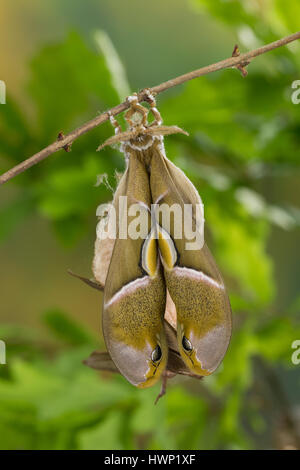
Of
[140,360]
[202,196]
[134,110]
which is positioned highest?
[202,196]

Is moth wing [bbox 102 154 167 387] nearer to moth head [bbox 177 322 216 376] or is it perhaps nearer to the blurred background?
moth head [bbox 177 322 216 376]

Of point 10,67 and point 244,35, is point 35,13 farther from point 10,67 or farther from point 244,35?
point 244,35

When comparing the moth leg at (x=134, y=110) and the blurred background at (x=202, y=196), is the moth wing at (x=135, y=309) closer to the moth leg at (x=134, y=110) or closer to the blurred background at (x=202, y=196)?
the moth leg at (x=134, y=110)

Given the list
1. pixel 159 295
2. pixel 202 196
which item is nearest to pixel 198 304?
pixel 159 295

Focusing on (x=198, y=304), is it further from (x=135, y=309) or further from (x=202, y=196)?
(x=202, y=196)

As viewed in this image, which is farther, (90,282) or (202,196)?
(202,196)

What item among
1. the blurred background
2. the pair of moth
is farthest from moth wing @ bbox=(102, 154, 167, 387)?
the blurred background

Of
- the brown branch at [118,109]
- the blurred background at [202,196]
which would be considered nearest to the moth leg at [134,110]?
the brown branch at [118,109]
